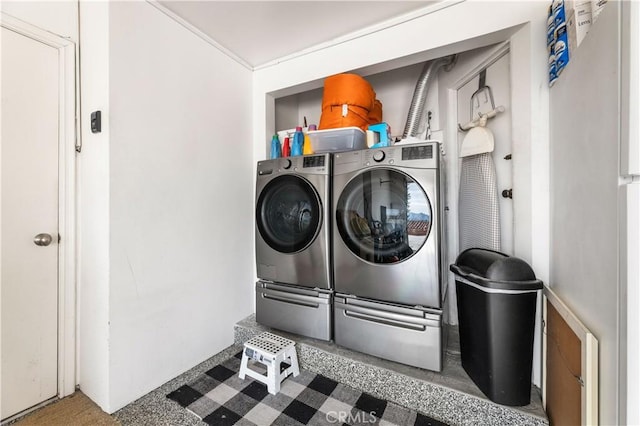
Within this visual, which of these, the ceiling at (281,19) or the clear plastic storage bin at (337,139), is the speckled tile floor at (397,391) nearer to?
the clear plastic storage bin at (337,139)

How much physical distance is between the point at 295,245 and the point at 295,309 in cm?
45

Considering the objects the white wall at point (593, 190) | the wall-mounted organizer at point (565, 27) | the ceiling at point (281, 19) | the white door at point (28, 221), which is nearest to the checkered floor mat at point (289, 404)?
the white door at point (28, 221)

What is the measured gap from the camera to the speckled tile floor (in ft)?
4.13

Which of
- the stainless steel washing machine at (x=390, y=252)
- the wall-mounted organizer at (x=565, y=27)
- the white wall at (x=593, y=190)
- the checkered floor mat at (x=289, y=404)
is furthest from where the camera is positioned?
the stainless steel washing machine at (x=390, y=252)

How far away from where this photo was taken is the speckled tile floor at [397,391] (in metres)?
1.26

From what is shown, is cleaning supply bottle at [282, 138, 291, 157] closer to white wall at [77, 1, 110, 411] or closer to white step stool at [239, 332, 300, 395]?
white wall at [77, 1, 110, 411]

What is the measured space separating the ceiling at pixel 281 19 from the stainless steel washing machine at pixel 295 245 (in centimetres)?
91

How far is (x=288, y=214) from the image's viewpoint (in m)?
1.94

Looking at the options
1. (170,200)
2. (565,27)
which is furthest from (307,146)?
(565,27)

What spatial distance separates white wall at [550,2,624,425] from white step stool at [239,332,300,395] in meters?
1.39

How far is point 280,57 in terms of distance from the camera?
2.19m

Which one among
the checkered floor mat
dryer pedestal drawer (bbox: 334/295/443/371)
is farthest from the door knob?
dryer pedestal drawer (bbox: 334/295/443/371)

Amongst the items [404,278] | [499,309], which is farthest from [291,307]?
[499,309]

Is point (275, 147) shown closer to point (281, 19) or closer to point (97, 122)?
point (281, 19)
